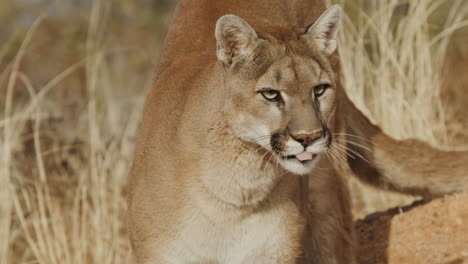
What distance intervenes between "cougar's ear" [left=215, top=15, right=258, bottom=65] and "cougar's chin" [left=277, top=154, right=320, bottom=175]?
20.3 inches


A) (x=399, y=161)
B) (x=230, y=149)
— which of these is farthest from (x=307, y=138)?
(x=399, y=161)

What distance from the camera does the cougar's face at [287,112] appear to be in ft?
10.8

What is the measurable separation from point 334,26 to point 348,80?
2.46 meters

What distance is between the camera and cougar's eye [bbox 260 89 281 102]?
3379 millimetres

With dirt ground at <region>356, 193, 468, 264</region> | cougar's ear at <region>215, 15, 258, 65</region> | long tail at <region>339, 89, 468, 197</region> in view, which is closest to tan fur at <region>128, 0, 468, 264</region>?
cougar's ear at <region>215, 15, 258, 65</region>

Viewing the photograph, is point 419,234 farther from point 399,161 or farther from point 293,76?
point 293,76

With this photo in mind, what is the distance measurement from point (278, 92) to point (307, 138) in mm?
265

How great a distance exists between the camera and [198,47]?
436 cm

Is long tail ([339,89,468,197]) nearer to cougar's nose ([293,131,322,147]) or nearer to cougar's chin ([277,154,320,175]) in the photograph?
cougar's chin ([277,154,320,175])

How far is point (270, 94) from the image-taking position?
3395 millimetres

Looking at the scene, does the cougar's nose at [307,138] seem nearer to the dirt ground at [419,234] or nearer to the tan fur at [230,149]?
the tan fur at [230,149]

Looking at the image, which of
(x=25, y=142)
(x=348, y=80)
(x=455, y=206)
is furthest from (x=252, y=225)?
(x=25, y=142)

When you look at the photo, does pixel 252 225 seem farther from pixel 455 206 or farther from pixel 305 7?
pixel 455 206

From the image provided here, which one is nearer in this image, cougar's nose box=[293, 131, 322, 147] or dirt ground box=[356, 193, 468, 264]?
cougar's nose box=[293, 131, 322, 147]
